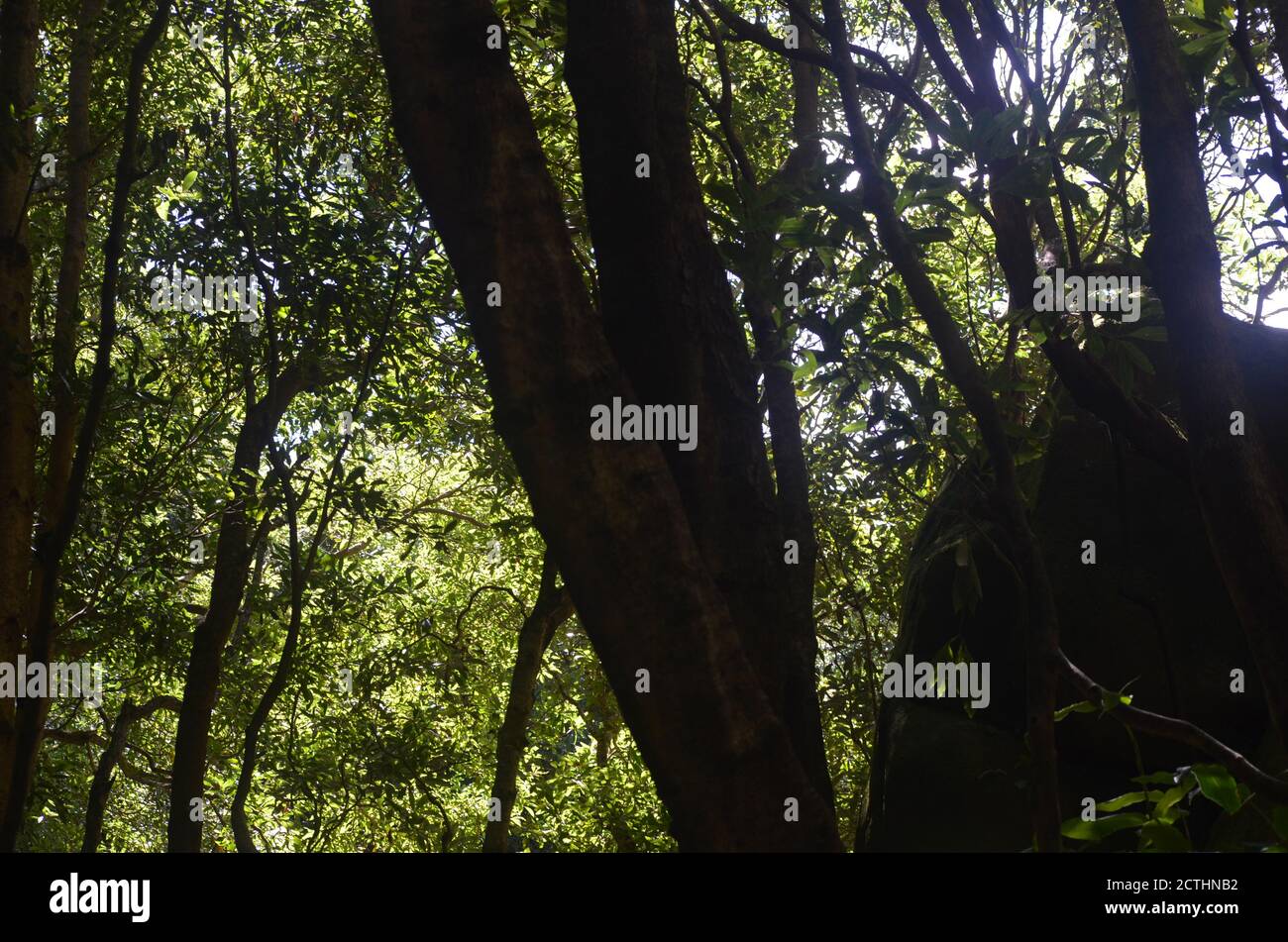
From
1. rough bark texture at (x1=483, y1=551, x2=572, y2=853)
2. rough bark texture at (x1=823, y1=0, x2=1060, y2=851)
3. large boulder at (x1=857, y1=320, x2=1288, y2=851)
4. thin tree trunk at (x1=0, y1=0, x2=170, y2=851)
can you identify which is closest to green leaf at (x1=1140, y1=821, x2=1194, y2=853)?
rough bark texture at (x1=823, y1=0, x2=1060, y2=851)

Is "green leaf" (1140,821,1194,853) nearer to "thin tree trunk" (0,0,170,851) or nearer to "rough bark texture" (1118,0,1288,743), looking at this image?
"rough bark texture" (1118,0,1288,743)

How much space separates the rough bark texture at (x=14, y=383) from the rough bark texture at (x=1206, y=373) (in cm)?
363

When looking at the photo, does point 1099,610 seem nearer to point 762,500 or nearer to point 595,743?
point 762,500

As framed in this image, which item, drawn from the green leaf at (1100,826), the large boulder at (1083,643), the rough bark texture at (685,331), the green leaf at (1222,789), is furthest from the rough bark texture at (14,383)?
the green leaf at (1222,789)

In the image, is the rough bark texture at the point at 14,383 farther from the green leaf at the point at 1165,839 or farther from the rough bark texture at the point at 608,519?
the green leaf at the point at 1165,839

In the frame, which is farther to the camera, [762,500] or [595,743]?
[595,743]

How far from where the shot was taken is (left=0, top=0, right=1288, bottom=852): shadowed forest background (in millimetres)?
2105

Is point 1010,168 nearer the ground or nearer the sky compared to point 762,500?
nearer the sky

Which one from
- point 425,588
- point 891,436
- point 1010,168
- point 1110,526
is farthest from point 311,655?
point 1010,168

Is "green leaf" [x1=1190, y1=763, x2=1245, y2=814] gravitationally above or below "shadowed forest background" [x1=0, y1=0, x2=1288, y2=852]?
below

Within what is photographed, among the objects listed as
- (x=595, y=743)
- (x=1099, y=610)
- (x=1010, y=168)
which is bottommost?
(x=595, y=743)

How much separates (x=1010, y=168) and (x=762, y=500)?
982 mm
